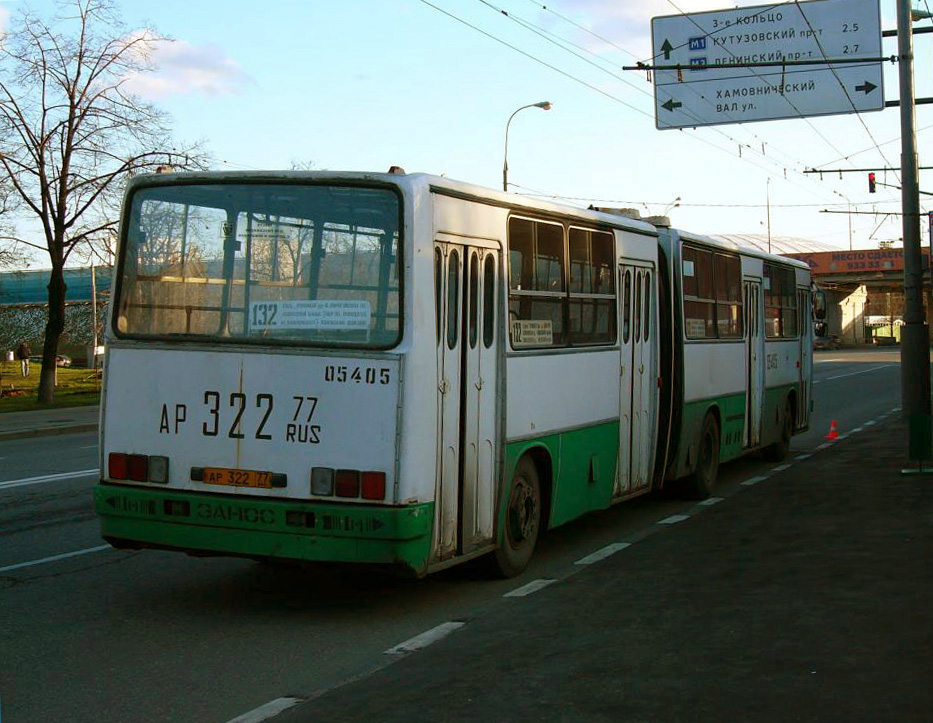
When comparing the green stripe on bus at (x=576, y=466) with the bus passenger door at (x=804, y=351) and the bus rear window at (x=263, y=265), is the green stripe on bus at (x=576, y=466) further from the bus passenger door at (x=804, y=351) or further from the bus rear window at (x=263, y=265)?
the bus passenger door at (x=804, y=351)

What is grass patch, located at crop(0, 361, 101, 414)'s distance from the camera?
106ft

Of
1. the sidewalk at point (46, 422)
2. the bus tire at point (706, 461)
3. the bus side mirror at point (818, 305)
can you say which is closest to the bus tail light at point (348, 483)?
the bus tire at point (706, 461)

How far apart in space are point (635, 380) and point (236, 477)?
477 centimetres

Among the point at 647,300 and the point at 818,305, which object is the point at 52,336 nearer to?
the point at 818,305

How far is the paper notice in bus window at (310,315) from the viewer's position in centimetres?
738

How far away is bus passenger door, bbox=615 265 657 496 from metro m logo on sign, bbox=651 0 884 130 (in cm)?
909

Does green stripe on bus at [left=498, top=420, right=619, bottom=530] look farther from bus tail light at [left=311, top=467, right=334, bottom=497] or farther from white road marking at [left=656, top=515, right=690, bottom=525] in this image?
bus tail light at [left=311, top=467, right=334, bottom=497]

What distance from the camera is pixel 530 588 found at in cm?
838

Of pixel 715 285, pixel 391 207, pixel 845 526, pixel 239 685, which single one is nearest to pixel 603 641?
pixel 239 685

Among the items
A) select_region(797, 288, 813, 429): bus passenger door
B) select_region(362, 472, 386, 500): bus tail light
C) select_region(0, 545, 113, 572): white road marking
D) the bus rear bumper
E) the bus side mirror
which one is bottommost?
select_region(0, 545, 113, 572): white road marking

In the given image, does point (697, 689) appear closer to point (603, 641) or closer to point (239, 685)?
point (603, 641)

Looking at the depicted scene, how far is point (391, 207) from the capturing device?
741cm

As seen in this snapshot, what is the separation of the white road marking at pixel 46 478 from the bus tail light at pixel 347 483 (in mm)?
8072

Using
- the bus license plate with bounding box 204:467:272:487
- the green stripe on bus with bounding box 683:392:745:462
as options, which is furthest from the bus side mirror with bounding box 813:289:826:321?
the bus license plate with bounding box 204:467:272:487
